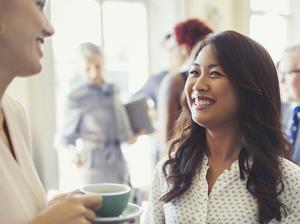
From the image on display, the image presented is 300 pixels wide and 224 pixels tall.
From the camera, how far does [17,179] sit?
814 mm

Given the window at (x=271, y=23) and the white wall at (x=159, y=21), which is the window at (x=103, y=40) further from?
the window at (x=271, y=23)

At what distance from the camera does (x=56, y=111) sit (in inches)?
107

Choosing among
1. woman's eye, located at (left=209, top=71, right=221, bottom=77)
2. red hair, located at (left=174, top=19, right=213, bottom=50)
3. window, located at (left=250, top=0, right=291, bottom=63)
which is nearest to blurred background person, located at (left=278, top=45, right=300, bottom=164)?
red hair, located at (left=174, top=19, right=213, bottom=50)

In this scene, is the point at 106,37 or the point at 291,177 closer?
the point at 291,177

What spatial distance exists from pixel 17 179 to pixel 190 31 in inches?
54.9

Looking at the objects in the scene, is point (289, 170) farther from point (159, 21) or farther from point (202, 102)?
point (159, 21)

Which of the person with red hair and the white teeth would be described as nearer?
the white teeth

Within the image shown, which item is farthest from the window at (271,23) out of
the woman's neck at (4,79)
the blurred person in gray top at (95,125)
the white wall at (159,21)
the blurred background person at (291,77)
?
the woman's neck at (4,79)

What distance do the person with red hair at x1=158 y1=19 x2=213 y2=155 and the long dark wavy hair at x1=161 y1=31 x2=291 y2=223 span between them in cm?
72

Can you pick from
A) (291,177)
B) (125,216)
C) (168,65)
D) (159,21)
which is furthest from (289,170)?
(159,21)

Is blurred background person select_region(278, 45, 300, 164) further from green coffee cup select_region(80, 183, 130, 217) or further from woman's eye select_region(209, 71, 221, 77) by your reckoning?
green coffee cup select_region(80, 183, 130, 217)

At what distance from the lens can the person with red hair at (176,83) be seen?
1.88 meters

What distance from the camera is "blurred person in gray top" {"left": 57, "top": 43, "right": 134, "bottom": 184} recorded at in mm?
2529

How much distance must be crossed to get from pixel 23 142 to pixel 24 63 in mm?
197
